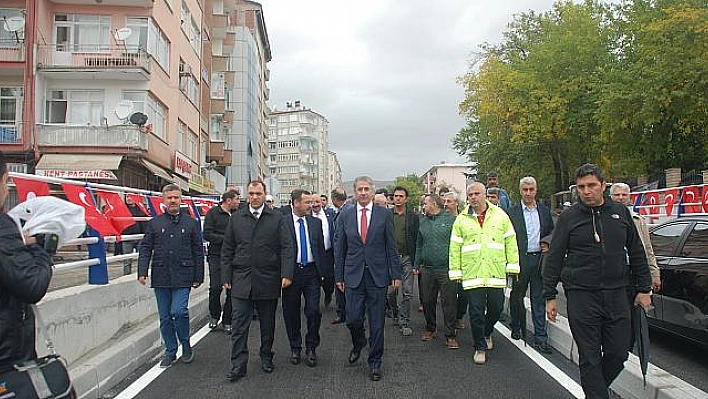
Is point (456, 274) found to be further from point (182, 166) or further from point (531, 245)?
point (182, 166)

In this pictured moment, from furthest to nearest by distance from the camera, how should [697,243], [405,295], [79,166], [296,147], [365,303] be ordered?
1. [296,147]
2. [79,166]
3. [405,295]
4. [697,243]
5. [365,303]

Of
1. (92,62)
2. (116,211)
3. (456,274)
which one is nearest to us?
(456,274)

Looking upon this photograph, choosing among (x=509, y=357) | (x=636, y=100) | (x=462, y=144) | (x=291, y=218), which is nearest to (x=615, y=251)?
(x=509, y=357)

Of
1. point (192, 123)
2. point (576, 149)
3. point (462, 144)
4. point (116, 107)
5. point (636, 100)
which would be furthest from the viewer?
point (462, 144)

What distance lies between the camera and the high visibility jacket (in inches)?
270

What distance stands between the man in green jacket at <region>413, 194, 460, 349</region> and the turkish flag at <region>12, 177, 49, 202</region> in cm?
463

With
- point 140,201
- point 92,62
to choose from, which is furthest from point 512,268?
point 92,62

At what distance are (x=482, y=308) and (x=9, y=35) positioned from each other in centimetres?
2586

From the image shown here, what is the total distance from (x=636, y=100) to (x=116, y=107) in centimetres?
2362

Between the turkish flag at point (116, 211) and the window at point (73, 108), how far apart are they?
2007cm

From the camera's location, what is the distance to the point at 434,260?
26.2 feet

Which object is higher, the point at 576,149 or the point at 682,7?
the point at 682,7

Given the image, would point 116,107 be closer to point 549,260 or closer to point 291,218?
point 291,218

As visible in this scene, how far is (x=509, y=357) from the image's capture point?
6922 mm
